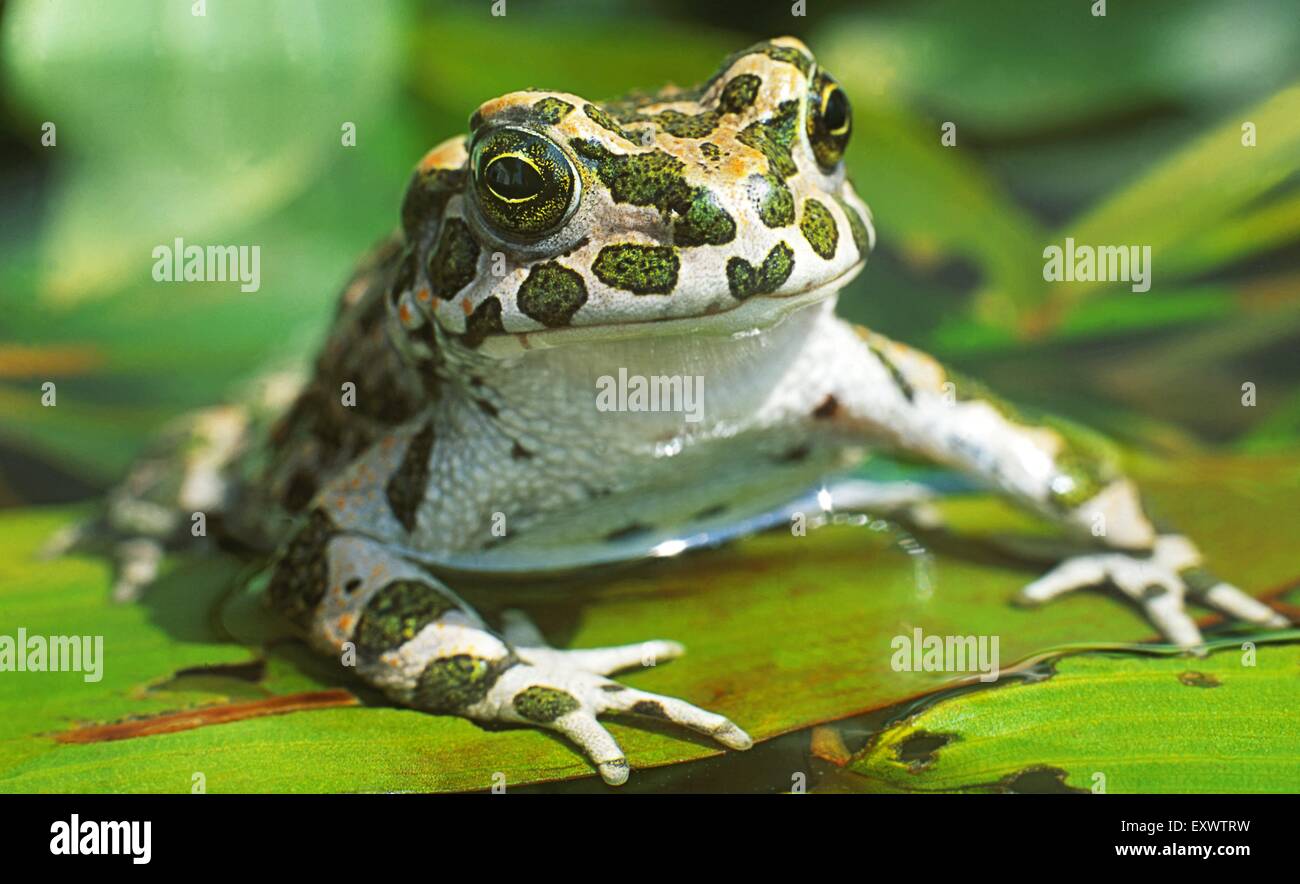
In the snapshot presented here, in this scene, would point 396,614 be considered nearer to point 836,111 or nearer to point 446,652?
point 446,652

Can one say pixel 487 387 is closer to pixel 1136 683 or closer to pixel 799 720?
pixel 799 720

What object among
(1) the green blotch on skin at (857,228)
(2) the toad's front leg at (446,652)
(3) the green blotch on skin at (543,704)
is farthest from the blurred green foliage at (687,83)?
(3) the green blotch on skin at (543,704)

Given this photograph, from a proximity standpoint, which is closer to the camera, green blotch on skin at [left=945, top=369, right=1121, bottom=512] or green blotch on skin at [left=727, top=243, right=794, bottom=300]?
green blotch on skin at [left=727, top=243, right=794, bottom=300]

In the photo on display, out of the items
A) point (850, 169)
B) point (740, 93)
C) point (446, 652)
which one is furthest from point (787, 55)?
point (850, 169)

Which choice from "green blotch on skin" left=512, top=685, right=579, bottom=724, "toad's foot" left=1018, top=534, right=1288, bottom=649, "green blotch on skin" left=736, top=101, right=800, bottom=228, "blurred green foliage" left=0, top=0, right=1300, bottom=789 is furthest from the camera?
"blurred green foliage" left=0, top=0, right=1300, bottom=789

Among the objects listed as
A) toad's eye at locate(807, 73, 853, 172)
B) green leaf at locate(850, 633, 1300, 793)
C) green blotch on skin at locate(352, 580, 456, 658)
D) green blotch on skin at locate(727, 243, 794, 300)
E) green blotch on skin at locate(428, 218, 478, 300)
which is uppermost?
toad's eye at locate(807, 73, 853, 172)

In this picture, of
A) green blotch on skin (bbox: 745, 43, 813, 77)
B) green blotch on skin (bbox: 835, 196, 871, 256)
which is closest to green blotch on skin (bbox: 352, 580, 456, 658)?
green blotch on skin (bbox: 835, 196, 871, 256)

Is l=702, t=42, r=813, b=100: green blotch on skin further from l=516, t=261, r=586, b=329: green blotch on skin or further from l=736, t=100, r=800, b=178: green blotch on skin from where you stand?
l=516, t=261, r=586, b=329: green blotch on skin

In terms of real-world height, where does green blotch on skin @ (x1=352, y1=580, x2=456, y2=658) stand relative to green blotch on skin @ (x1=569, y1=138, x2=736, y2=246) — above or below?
below
